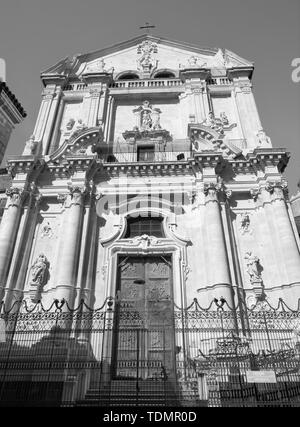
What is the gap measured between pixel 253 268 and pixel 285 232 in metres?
2.12

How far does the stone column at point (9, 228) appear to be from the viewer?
1375 centimetres

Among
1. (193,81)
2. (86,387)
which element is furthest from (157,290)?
→ (193,81)

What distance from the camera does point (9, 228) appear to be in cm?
1472

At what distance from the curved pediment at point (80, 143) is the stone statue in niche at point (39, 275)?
590 cm

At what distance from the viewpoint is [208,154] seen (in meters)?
16.3

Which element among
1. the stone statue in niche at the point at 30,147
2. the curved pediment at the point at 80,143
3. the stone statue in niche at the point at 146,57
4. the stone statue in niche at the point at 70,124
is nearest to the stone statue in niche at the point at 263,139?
the curved pediment at the point at 80,143

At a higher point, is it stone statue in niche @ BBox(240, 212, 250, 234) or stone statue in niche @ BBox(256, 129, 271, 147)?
stone statue in niche @ BBox(256, 129, 271, 147)

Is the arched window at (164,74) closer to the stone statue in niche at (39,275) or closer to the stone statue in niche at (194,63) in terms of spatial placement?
the stone statue in niche at (194,63)

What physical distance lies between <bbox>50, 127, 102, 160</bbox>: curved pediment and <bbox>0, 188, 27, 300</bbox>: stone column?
3.05 metres

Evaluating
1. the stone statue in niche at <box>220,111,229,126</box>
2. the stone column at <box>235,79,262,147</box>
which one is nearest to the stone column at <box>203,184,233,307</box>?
the stone column at <box>235,79,262,147</box>

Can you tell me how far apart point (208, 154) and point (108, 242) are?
6.51 metres

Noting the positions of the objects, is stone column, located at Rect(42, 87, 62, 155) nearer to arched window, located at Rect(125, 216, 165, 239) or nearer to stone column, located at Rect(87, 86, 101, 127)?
stone column, located at Rect(87, 86, 101, 127)

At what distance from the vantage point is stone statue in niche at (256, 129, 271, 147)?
56.6ft

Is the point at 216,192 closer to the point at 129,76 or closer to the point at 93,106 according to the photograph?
the point at 93,106
